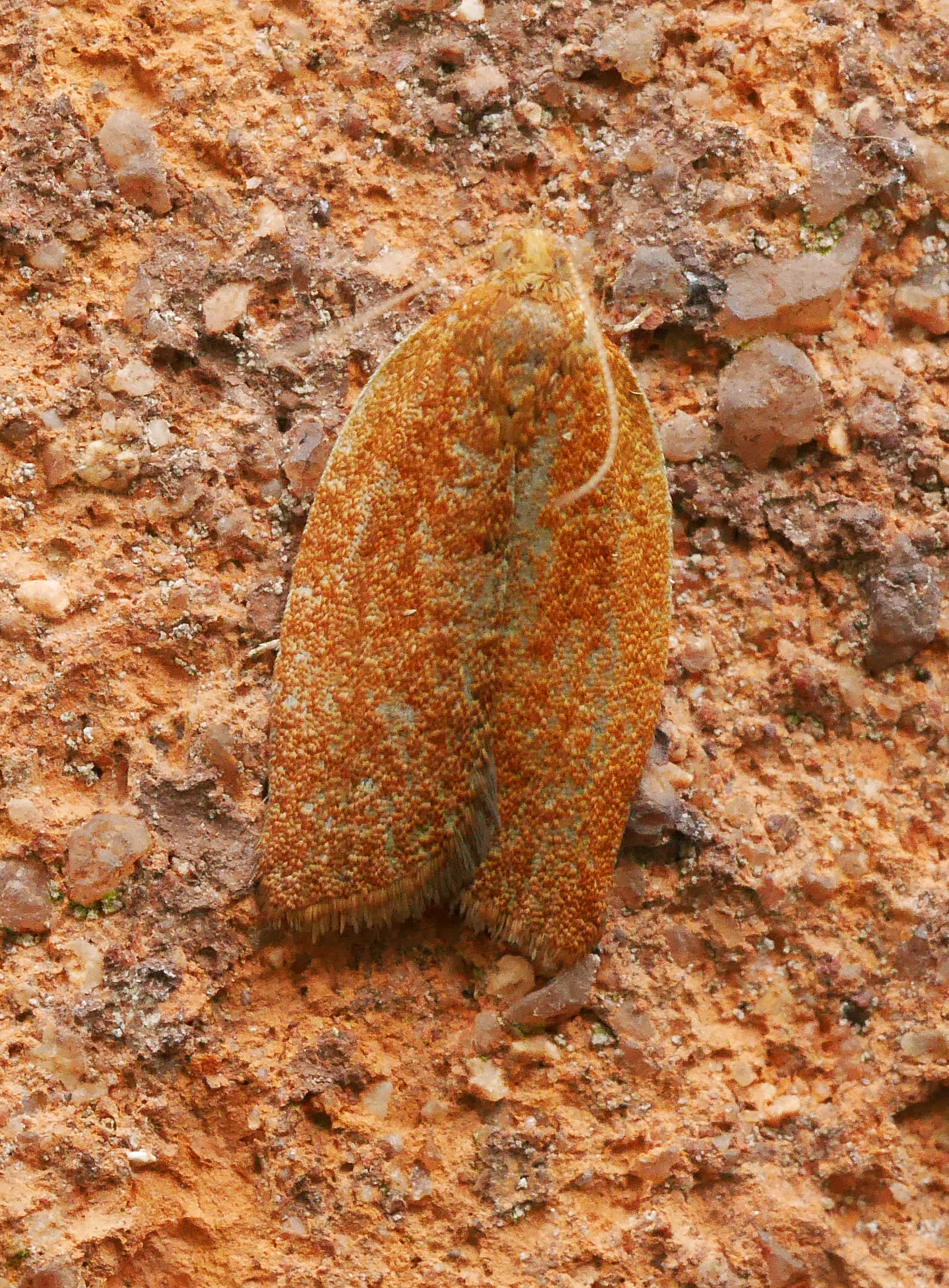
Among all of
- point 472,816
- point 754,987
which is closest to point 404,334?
point 472,816

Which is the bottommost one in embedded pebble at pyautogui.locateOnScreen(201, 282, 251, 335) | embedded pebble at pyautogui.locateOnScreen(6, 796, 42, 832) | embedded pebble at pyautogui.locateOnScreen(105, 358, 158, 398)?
embedded pebble at pyautogui.locateOnScreen(6, 796, 42, 832)

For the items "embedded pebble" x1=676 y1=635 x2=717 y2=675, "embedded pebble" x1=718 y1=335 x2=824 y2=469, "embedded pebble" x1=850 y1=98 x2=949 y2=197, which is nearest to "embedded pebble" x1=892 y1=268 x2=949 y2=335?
"embedded pebble" x1=850 y1=98 x2=949 y2=197

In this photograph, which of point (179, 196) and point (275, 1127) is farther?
point (179, 196)

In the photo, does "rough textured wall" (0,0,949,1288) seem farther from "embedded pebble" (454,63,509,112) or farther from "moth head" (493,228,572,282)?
"moth head" (493,228,572,282)

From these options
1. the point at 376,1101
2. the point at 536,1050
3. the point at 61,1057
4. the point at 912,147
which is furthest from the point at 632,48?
the point at 61,1057

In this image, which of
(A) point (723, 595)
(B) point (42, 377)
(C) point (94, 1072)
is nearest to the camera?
(C) point (94, 1072)

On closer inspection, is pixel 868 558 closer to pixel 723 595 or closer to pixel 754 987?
pixel 723 595

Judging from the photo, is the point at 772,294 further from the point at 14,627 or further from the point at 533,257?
the point at 14,627
